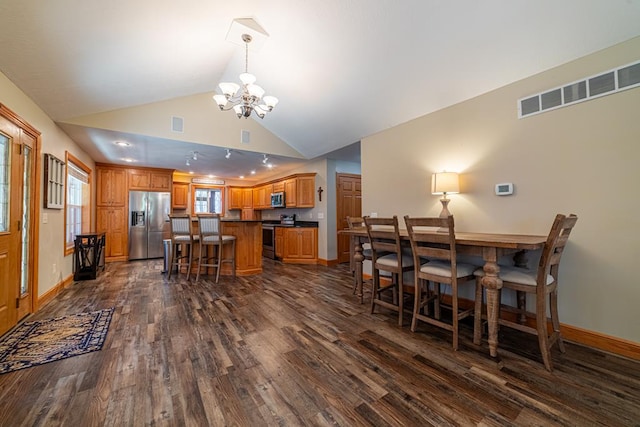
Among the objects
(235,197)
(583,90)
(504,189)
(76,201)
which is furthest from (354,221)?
(235,197)

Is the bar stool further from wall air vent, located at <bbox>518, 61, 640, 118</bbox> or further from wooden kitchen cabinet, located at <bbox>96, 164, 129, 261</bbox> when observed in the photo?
wall air vent, located at <bbox>518, 61, 640, 118</bbox>

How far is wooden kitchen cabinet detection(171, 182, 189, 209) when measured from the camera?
7495 mm

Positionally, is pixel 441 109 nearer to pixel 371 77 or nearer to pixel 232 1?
pixel 371 77

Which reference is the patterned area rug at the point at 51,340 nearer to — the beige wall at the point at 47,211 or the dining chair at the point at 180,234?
the beige wall at the point at 47,211

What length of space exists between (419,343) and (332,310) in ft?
3.46

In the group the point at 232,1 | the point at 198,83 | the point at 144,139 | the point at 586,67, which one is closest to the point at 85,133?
the point at 144,139

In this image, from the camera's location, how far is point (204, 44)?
310 cm

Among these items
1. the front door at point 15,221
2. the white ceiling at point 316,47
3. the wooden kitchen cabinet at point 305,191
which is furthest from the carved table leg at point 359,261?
the front door at point 15,221

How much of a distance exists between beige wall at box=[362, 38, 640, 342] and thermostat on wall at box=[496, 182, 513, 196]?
0.18 ft

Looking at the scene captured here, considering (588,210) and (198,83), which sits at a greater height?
(198,83)

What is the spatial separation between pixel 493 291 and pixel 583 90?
1910mm

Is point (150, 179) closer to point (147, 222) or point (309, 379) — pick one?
point (147, 222)

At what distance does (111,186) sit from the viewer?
242 inches

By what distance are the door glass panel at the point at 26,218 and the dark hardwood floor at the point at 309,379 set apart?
0.45 meters
